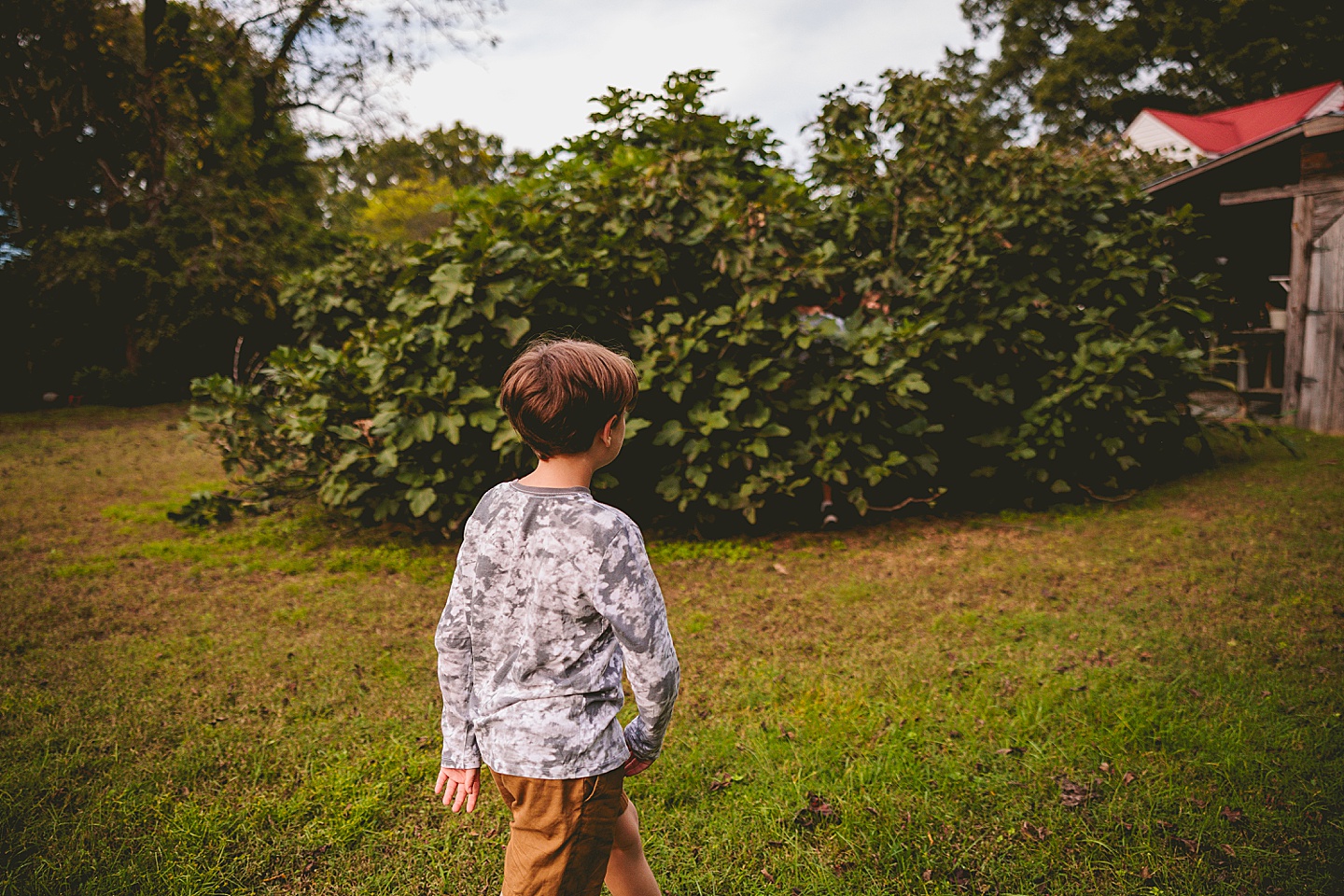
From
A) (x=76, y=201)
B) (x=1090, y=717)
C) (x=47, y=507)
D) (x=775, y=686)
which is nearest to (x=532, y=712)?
(x=775, y=686)

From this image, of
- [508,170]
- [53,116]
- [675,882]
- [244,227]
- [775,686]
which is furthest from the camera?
[244,227]

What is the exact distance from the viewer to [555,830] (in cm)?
149

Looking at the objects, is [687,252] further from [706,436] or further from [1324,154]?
[1324,154]

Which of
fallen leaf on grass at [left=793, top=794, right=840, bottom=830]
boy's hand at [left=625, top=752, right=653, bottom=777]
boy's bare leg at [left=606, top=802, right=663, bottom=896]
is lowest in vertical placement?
fallen leaf on grass at [left=793, top=794, right=840, bottom=830]

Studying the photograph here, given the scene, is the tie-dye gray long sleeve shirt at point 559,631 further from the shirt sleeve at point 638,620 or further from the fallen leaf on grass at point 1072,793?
the fallen leaf on grass at point 1072,793

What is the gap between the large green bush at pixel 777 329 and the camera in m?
4.96

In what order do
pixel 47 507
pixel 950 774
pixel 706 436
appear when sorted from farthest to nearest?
pixel 47 507 → pixel 706 436 → pixel 950 774

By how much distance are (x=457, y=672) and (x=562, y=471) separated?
1.65ft

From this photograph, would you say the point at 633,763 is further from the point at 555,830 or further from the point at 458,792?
the point at 458,792

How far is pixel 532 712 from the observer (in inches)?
58.9

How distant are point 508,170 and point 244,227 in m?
12.7

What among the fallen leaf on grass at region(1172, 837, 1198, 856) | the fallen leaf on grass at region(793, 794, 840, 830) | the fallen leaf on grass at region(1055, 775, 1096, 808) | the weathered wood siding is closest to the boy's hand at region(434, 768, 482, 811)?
the fallen leaf on grass at region(793, 794, 840, 830)

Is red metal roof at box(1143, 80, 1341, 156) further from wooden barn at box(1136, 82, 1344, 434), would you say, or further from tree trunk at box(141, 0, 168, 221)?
tree trunk at box(141, 0, 168, 221)

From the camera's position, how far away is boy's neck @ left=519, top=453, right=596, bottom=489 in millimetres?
1540
